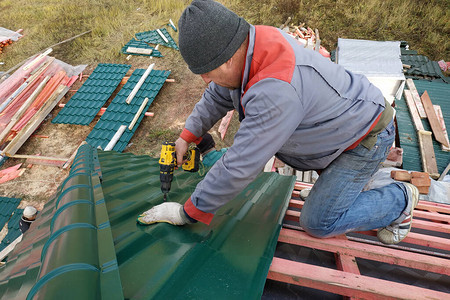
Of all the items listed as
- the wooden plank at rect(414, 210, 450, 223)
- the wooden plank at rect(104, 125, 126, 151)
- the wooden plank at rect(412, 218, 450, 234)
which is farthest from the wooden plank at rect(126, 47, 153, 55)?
the wooden plank at rect(412, 218, 450, 234)

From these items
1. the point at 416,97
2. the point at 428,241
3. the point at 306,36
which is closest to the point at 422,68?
the point at 416,97

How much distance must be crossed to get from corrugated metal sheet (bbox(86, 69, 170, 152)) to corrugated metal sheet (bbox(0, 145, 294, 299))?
16.9 ft

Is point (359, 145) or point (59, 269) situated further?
point (359, 145)

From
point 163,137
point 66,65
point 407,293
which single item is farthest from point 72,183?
Result: point 66,65

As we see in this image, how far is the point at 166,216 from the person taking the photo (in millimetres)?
1634

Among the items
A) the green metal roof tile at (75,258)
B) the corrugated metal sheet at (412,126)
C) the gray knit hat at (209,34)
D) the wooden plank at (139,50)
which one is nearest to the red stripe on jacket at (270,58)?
the gray knit hat at (209,34)

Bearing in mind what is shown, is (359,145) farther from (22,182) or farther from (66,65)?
(66,65)

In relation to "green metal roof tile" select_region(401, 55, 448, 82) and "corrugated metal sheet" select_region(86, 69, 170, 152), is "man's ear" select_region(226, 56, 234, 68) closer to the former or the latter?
"corrugated metal sheet" select_region(86, 69, 170, 152)

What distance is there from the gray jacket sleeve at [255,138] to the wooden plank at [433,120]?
6207mm

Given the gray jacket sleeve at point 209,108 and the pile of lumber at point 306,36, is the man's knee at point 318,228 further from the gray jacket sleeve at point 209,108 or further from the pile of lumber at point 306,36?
the pile of lumber at point 306,36

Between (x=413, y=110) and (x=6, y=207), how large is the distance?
10368mm

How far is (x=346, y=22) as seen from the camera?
33.7ft

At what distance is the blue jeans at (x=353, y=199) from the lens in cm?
185

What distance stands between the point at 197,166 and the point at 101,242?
1.47m
